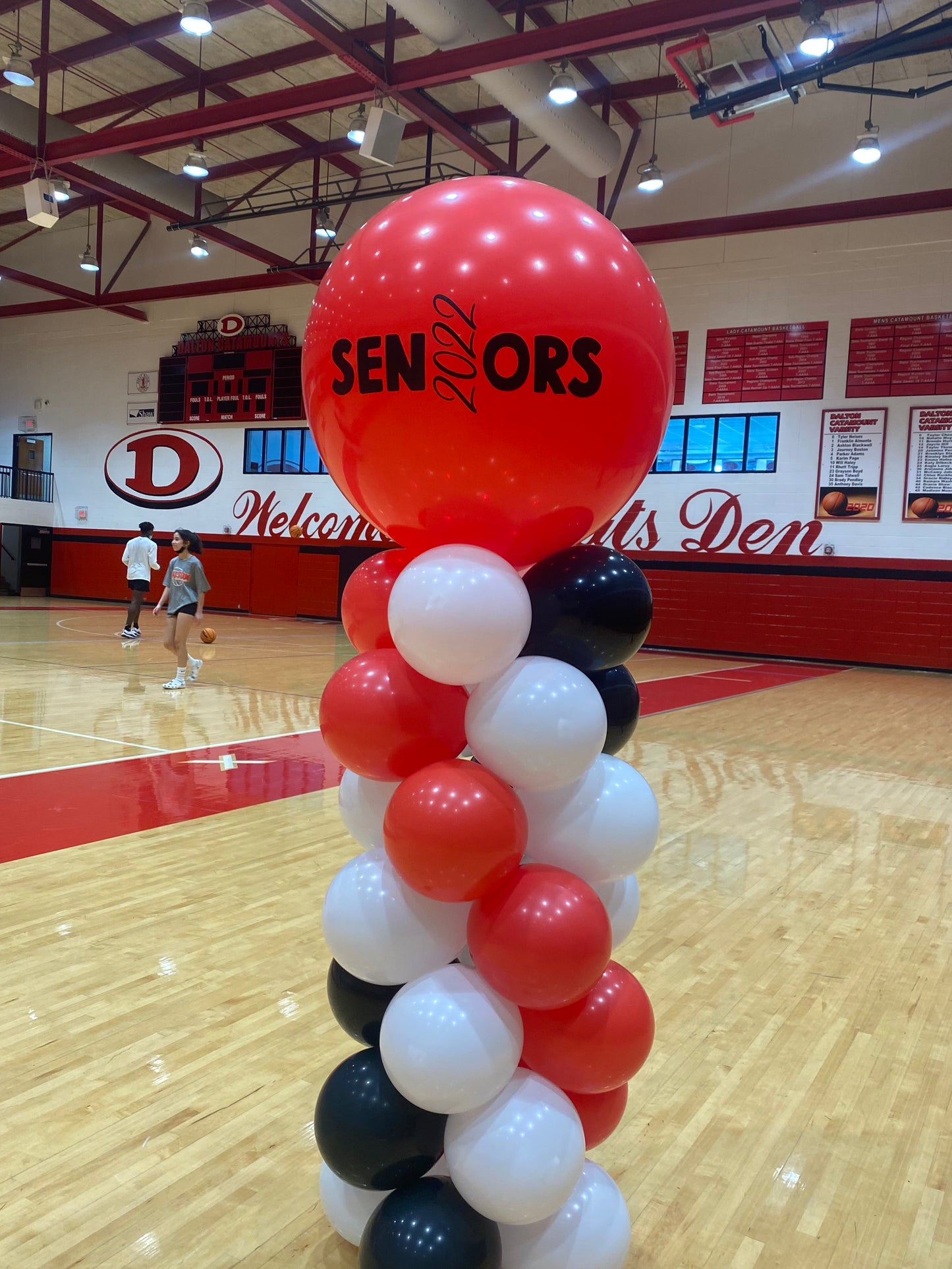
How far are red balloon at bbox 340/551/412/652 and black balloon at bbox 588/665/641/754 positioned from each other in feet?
1.20

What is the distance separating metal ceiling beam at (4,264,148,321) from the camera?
18.8m

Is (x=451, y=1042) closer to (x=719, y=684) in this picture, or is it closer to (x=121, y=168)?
(x=719, y=684)

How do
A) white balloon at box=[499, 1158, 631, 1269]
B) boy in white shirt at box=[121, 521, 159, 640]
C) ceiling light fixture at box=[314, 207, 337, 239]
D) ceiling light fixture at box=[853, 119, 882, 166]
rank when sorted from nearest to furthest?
white balloon at box=[499, 1158, 631, 1269] → ceiling light fixture at box=[853, 119, 882, 166] → boy in white shirt at box=[121, 521, 159, 640] → ceiling light fixture at box=[314, 207, 337, 239]

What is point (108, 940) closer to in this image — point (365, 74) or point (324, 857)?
point (324, 857)

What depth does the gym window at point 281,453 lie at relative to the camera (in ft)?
61.8

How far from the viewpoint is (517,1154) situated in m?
1.41

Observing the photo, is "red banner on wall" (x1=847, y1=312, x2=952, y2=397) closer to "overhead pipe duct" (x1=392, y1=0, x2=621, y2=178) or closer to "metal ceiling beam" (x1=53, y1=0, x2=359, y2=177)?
"overhead pipe duct" (x1=392, y1=0, x2=621, y2=178)

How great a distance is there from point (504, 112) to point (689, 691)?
30.5ft

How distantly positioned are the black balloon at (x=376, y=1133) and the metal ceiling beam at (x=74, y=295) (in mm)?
20319

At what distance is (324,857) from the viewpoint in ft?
12.8

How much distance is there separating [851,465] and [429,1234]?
47.8ft

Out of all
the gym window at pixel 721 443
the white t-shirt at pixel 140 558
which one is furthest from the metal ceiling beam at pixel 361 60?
the white t-shirt at pixel 140 558

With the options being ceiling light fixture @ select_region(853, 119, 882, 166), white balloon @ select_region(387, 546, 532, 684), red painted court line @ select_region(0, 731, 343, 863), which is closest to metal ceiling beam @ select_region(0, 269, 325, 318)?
ceiling light fixture @ select_region(853, 119, 882, 166)

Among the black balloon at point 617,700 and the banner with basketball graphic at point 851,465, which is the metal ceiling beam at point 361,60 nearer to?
the banner with basketball graphic at point 851,465
